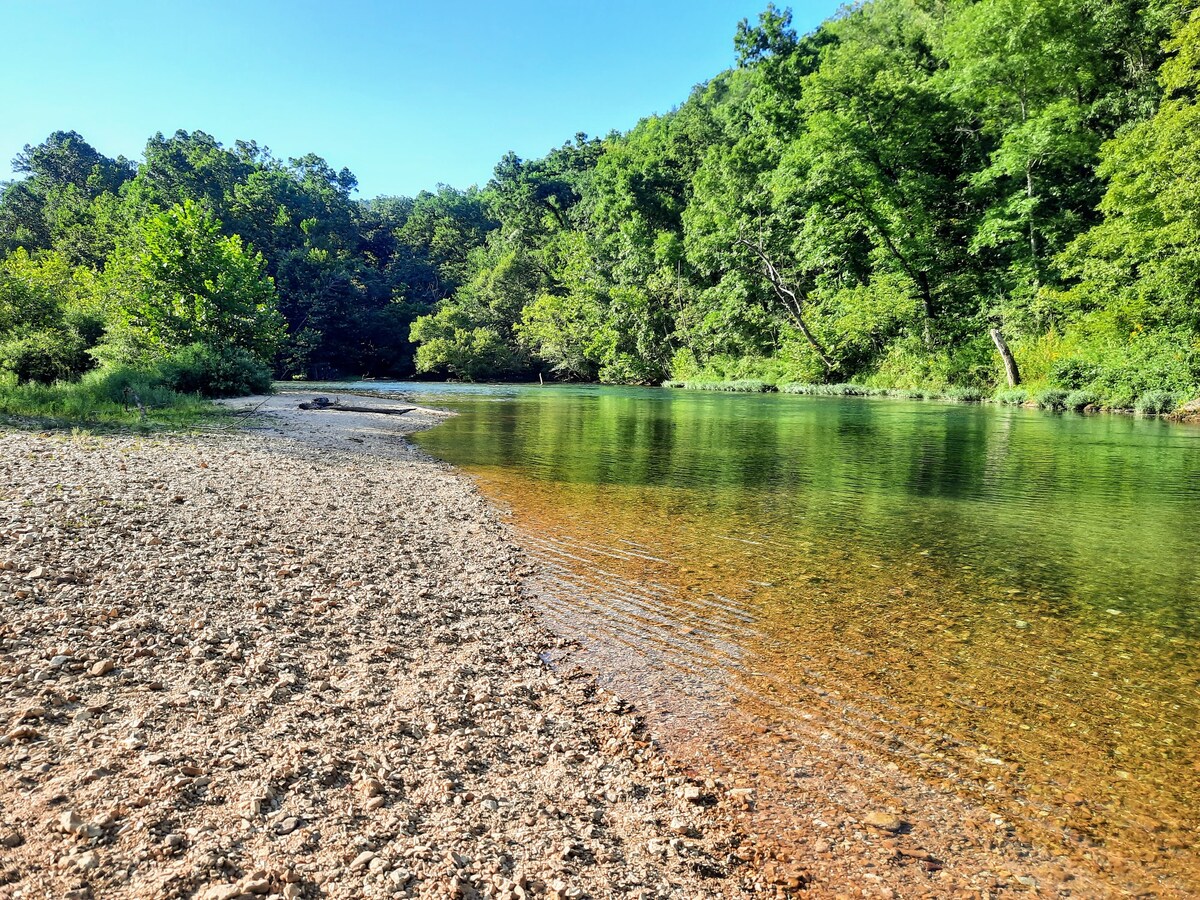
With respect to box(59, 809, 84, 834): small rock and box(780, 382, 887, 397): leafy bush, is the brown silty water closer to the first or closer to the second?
box(59, 809, 84, 834): small rock

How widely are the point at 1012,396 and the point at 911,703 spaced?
31862mm

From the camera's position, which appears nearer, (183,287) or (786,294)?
(183,287)

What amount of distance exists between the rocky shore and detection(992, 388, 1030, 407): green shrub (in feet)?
103

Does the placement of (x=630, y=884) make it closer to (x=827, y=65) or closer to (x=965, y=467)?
(x=965, y=467)

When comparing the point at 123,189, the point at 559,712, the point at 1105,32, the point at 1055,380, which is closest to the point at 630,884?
the point at 559,712

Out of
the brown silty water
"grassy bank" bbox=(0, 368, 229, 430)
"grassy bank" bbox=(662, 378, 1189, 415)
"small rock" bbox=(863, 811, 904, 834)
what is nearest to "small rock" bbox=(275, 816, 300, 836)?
the brown silty water

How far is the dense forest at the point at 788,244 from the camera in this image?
25.3 meters

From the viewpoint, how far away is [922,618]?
575 cm

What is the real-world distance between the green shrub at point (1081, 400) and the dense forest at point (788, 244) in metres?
0.22

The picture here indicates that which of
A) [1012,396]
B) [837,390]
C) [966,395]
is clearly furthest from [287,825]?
[837,390]

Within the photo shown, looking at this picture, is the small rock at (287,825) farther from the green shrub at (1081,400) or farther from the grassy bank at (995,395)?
the green shrub at (1081,400)

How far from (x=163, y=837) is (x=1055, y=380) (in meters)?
34.2

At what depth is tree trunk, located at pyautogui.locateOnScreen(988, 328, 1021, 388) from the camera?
32312 mm

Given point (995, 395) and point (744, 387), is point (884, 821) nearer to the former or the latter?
point (995, 395)
